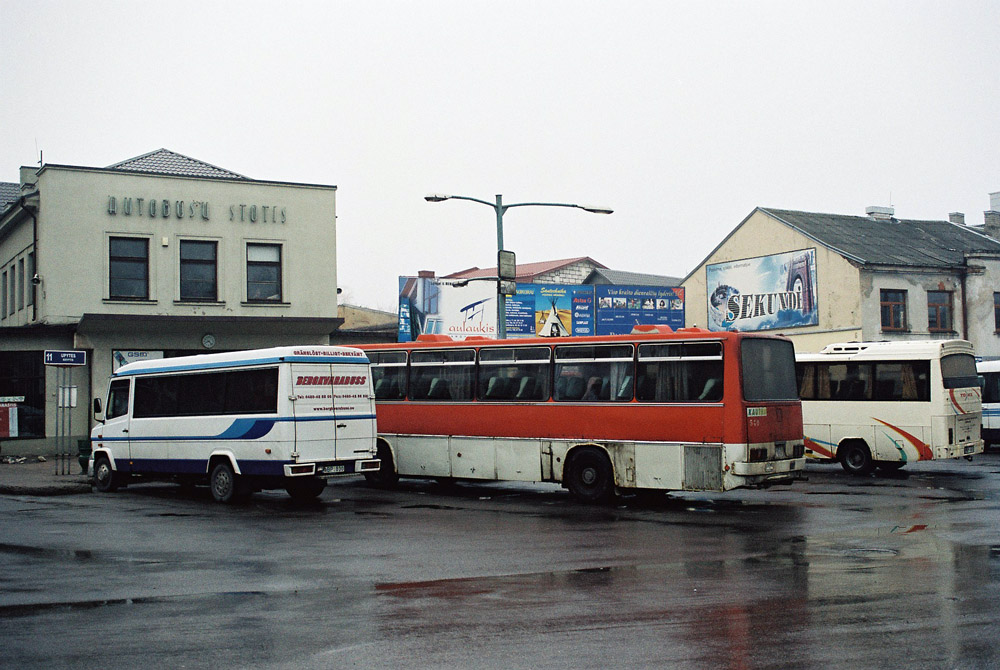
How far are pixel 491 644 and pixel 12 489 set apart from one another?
16857 millimetres

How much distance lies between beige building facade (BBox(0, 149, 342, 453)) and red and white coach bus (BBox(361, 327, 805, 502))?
12242 millimetres

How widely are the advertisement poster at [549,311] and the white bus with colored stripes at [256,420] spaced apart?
3192 centimetres

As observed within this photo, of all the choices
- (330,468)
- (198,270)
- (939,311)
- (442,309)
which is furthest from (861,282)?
(330,468)

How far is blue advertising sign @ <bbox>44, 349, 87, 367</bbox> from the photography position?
25641 mm

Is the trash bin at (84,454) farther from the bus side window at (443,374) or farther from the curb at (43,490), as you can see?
the bus side window at (443,374)

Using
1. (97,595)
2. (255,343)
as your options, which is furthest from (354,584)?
(255,343)

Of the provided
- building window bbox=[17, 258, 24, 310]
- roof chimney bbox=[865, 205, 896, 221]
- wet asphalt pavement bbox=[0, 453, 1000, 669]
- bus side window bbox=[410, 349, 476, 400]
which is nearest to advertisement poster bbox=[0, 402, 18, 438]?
building window bbox=[17, 258, 24, 310]

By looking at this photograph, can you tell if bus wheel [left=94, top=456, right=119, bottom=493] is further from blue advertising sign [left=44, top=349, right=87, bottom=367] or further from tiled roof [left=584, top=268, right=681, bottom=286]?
tiled roof [left=584, top=268, right=681, bottom=286]

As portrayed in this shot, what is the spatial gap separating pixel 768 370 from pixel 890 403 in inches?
305

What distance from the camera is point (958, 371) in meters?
23.8

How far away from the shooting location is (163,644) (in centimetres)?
738

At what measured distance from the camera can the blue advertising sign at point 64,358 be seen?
25.6 metres

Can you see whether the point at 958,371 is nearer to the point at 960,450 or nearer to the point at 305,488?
the point at 960,450

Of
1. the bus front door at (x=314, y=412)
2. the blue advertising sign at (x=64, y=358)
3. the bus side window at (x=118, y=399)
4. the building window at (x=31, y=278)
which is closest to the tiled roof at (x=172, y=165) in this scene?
the building window at (x=31, y=278)
